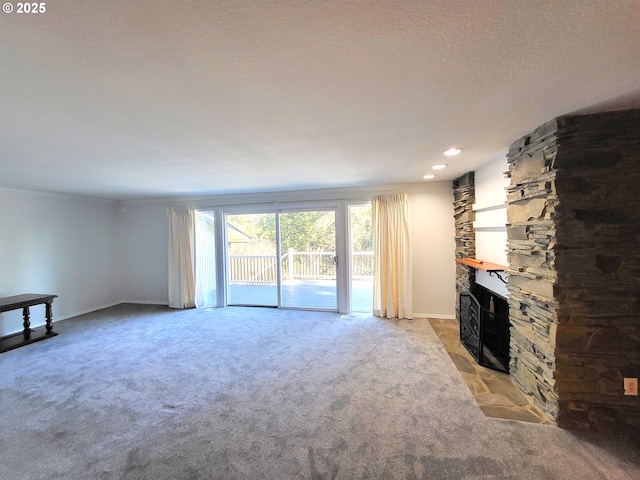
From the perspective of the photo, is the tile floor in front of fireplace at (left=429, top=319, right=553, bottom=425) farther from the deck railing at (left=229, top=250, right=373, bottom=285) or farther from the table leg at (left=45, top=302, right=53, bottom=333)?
the table leg at (left=45, top=302, right=53, bottom=333)

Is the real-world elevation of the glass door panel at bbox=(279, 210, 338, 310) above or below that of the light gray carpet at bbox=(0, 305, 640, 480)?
above

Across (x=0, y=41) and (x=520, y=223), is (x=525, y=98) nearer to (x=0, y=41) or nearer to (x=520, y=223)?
(x=520, y=223)

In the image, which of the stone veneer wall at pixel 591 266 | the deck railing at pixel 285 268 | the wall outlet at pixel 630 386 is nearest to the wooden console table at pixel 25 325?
the deck railing at pixel 285 268

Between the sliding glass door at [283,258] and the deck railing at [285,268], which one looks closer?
the sliding glass door at [283,258]

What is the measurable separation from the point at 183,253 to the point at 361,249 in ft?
11.5

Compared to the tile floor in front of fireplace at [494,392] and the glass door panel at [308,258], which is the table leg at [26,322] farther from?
the tile floor in front of fireplace at [494,392]

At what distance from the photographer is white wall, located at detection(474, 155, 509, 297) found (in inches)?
109

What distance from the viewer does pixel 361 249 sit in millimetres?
5242

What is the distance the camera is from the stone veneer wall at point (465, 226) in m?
3.62

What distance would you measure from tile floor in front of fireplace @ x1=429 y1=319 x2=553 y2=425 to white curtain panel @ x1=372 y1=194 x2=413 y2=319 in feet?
3.78

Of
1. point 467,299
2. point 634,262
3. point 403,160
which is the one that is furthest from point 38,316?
point 634,262

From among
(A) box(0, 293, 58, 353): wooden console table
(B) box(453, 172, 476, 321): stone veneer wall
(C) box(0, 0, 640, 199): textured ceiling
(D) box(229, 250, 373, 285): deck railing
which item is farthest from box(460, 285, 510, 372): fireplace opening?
(A) box(0, 293, 58, 353): wooden console table

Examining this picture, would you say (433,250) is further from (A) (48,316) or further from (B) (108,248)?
(B) (108,248)

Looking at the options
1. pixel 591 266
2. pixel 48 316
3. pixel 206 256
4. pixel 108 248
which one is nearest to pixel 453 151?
pixel 591 266
